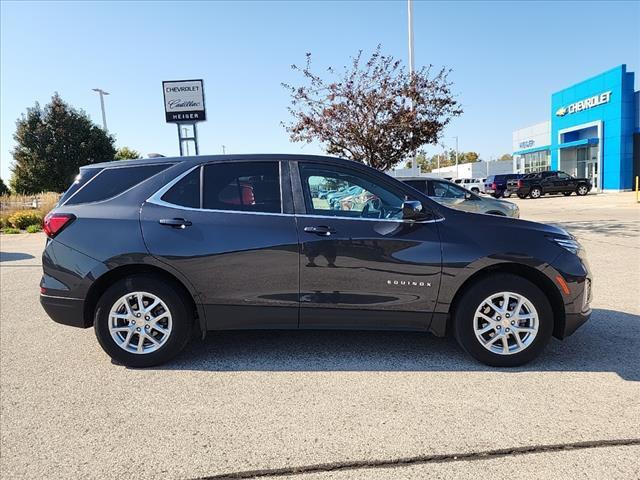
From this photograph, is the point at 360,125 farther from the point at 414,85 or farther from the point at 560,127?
the point at 560,127

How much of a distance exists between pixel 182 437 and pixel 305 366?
1263mm

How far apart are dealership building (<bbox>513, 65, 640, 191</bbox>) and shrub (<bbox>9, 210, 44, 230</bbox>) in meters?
35.4

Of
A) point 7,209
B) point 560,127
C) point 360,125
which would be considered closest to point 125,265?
point 360,125

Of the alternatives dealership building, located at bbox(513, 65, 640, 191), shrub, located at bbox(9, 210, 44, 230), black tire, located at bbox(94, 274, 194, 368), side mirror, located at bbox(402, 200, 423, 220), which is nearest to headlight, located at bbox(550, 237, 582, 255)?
side mirror, located at bbox(402, 200, 423, 220)

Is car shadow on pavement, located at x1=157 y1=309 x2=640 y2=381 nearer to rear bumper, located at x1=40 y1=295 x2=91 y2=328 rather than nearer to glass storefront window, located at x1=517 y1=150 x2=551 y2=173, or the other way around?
Result: rear bumper, located at x1=40 y1=295 x2=91 y2=328

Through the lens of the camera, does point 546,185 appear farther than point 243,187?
Yes

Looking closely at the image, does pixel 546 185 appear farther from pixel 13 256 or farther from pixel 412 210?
pixel 412 210

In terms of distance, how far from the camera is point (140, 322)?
12.7 ft

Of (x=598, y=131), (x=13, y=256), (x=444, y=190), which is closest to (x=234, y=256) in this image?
(x=444, y=190)

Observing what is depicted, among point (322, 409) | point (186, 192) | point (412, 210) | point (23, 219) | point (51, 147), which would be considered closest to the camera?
point (322, 409)

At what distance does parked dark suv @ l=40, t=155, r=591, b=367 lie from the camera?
12.2 ft

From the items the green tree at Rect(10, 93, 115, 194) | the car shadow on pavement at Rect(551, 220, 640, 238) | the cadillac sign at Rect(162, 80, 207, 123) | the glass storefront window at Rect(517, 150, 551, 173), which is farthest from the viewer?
the glass storefront window at Rect(517, 150, 551, 173)

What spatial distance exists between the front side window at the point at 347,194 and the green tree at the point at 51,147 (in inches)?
1128

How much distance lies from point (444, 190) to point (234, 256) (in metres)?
8.52
